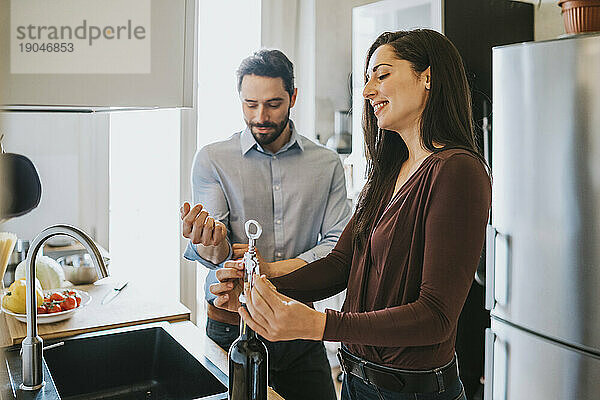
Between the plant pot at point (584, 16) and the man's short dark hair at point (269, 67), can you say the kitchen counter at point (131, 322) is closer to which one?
the man's short dark hair at point (269, 67)

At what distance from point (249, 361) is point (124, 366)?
0.72 m

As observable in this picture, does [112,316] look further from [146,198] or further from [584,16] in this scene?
[584,16]

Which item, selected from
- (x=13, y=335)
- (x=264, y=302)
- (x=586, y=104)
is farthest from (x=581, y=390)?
(x=13, y=335)

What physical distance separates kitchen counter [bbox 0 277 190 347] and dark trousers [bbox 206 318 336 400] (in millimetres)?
183

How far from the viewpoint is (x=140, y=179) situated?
9.53ft

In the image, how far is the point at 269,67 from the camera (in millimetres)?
1744

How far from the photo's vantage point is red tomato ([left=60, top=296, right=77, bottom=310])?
1586 mm

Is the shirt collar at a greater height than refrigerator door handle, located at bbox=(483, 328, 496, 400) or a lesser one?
greater

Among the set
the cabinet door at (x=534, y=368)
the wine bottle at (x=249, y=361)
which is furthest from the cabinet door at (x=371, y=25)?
the wine bottle at (x=249, y=361)

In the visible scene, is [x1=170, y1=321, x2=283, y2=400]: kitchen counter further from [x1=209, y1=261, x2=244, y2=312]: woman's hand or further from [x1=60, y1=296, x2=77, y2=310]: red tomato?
[x1=60, y1=296, x2=77, y2=310]: red tomato

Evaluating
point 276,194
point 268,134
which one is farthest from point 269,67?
point 276,194

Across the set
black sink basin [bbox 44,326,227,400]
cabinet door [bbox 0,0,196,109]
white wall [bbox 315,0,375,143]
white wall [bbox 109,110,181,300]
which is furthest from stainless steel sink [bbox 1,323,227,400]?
white wall [bbox 315,0,375,143]

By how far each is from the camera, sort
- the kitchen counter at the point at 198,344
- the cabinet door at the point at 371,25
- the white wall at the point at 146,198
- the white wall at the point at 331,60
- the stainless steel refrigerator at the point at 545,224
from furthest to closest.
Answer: the white wall at the point at 331,60, the white wall at the point at 146,198, the cabinet door at the point at 371,25, the stainless steel refrigerator at the point at 545,224, the kitchen counter at the point at 198,344

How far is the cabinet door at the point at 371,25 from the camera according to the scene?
2545 millimetres
